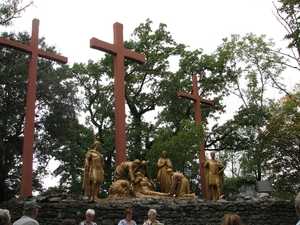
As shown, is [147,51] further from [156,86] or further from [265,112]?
[265,112]

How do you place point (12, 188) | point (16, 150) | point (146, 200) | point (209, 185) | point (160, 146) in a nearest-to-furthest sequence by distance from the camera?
point (146, 200)
point (209, 185)
point (160, 146)
point (16, 150)
point (12, 188)

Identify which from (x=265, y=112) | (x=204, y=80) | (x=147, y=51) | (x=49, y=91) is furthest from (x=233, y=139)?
(x=49, y=91)

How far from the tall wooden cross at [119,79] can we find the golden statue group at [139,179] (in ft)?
2.01

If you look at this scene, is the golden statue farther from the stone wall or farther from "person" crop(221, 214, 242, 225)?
A: "person" crop(221, 214, 242, 225)

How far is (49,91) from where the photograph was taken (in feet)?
59.2

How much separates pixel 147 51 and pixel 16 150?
9.02 meters

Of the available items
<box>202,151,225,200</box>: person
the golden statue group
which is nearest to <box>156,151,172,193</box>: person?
the golden statue group

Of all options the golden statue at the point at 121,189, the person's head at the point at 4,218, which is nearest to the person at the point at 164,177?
the golden statue at the point at 121,189

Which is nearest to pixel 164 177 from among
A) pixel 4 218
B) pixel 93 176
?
pixel 93 176

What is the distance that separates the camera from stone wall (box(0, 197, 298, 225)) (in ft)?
25.3

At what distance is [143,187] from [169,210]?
136 cm

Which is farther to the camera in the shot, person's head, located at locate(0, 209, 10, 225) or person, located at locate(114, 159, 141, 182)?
person, located at locate(114, 159, 141, 182)

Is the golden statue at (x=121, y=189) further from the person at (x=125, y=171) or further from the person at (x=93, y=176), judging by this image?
the person at (x=93, y=176)

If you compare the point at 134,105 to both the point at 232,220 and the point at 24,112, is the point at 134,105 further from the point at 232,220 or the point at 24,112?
the point at 232,220
